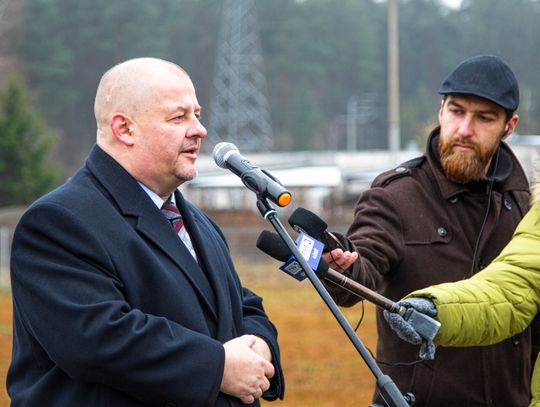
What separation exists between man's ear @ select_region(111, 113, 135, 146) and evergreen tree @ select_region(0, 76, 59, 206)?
3632cm

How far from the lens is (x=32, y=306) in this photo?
10.5 feet

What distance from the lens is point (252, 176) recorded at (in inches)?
129

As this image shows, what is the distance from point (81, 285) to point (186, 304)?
15.4 inches

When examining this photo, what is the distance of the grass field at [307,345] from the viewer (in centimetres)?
1108

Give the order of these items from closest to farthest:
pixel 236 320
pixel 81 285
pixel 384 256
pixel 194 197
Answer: pixel 81 285
pixel 236 320
pixel 384 256
pixel 194 197

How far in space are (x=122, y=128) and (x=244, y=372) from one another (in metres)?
0.91

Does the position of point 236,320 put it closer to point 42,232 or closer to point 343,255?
point 343,255

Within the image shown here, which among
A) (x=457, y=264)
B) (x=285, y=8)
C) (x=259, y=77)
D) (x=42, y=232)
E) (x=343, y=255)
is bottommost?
(x=259, y=77)

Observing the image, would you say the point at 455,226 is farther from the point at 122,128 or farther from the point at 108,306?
the point at 108,306

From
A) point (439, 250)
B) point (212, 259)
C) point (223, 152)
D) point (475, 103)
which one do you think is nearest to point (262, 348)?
point (212, 259)

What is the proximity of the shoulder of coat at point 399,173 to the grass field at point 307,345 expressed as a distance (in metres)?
5.84

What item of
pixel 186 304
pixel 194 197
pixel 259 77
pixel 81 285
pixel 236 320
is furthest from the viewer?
pixel 259 77

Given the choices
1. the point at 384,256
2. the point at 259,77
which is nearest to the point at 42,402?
the point at 384,256

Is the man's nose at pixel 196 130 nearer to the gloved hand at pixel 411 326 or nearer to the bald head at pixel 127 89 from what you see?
the bald head at pixel 127 89
